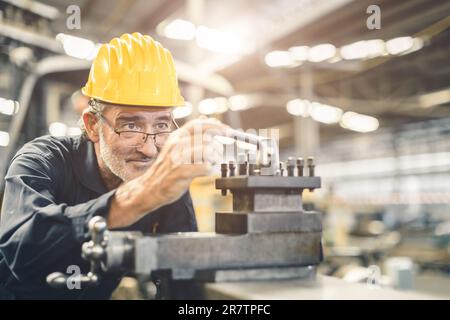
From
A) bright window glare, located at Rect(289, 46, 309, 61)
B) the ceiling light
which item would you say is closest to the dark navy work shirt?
bright window glare, located at Rect(289, 46, 309, 61)

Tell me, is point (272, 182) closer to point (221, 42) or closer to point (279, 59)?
point (221, 42)

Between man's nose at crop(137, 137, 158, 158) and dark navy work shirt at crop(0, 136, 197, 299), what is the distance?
0.18 metres

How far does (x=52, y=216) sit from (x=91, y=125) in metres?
0.43

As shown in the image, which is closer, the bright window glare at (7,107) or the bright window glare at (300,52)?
the bright window glare at (7,107)

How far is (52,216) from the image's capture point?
0.87 metres

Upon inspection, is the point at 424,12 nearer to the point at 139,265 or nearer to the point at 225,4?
the point at 139,265

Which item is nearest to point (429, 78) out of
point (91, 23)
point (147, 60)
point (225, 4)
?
point (225, 4)

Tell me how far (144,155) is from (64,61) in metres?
1.20

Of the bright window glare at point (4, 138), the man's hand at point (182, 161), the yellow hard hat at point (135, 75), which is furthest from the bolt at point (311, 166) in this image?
the bright window glare at point (4, 138)

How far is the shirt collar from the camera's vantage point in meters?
1.25

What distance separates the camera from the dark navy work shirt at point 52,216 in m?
0.87

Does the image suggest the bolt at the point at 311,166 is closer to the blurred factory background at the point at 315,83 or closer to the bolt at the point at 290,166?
the bolt at the point at 290,166

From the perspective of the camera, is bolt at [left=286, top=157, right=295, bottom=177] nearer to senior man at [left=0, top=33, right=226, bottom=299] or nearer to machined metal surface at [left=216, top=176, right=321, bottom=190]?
machined metal surface at [left=216, top=176, right=321, bottom=190]

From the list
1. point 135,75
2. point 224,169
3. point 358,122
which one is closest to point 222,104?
point 135,75
